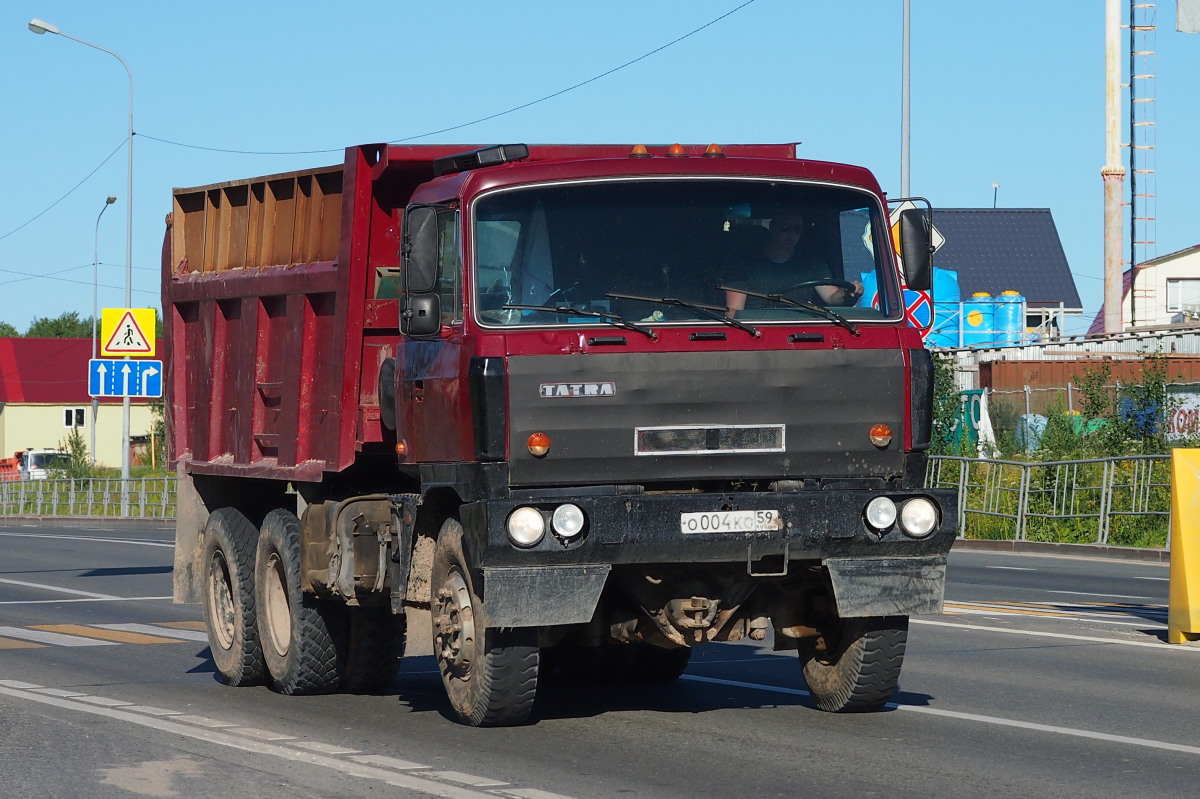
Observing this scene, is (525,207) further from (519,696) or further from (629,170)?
(519,696)

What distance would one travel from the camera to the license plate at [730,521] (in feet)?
26.1

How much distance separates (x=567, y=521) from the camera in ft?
25.7

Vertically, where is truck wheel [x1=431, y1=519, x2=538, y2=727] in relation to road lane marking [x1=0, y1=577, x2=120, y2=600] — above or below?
above

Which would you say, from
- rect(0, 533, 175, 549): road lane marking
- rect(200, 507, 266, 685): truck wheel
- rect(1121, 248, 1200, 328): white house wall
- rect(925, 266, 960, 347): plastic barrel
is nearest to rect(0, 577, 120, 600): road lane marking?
rect(0, 533, 175, 549): road lane marking

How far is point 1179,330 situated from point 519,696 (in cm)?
3829

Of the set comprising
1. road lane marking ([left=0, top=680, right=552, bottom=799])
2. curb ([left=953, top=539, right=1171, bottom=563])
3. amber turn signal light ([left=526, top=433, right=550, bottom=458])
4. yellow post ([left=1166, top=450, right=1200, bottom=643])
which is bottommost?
road lane marking ([left=0, top=680, right=552, bottom=799])

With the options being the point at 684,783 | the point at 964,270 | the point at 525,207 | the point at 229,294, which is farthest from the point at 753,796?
the point at 964,270

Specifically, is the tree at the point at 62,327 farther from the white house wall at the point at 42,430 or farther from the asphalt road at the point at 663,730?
the asphalt road at the point at 663,730

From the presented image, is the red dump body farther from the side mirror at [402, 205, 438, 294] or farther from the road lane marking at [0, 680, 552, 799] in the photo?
the road lane marking at [0, 680, 552, 799]

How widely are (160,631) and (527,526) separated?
7.96m

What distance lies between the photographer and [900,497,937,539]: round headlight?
820cm

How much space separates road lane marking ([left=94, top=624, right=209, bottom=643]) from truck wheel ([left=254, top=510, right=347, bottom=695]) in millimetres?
3342

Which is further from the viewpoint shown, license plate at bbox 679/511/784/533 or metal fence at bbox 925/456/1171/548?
metal fence at bbox 925/456/1171/548

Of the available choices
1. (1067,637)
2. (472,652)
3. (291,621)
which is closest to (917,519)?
(472,652)
